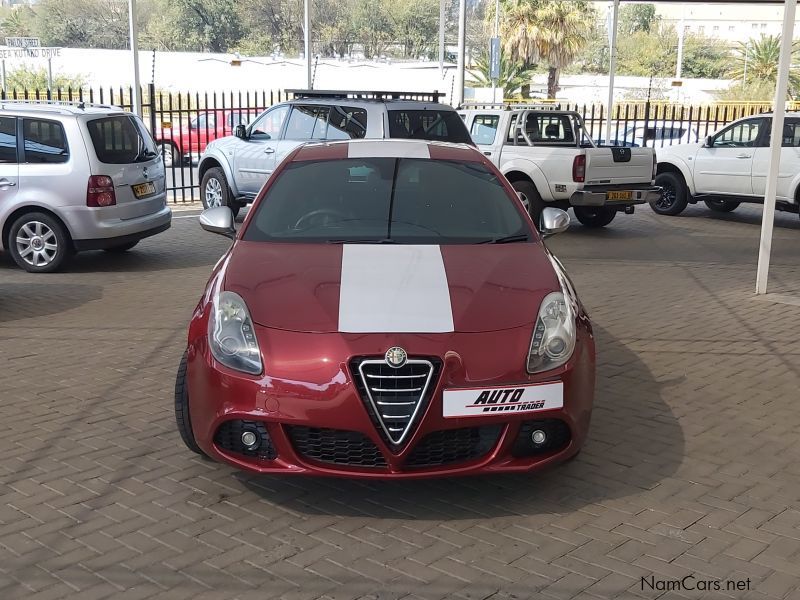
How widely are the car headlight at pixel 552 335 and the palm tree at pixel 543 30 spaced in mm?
49066

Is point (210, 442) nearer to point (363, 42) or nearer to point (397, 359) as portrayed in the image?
point (397, 359)

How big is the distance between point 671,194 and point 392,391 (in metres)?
13.2

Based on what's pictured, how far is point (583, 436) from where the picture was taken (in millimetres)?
4395

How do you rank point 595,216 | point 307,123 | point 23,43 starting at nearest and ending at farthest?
point 307,123
point 595,216
point 23,43

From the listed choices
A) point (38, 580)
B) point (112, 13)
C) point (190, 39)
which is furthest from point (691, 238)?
point (112, 13)

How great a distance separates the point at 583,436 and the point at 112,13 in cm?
7740

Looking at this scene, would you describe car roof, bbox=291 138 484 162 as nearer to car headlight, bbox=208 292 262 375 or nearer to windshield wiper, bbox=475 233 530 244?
windshield wiper, bbox=475 233 530 244

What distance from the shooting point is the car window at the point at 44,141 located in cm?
988

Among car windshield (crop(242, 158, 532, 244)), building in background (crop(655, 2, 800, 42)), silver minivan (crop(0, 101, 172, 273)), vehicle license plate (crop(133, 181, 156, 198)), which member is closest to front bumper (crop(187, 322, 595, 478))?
car windshield (crop(242, 158, 532, 244))

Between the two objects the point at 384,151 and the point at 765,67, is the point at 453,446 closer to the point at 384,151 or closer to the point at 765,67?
the point at 384,151

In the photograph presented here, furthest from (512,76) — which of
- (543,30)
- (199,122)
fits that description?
(199,122)

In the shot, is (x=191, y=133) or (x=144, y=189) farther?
(x=191, y=133)

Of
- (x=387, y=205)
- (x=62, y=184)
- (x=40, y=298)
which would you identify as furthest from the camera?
(x=62, y=184)

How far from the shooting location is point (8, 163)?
10000mm
